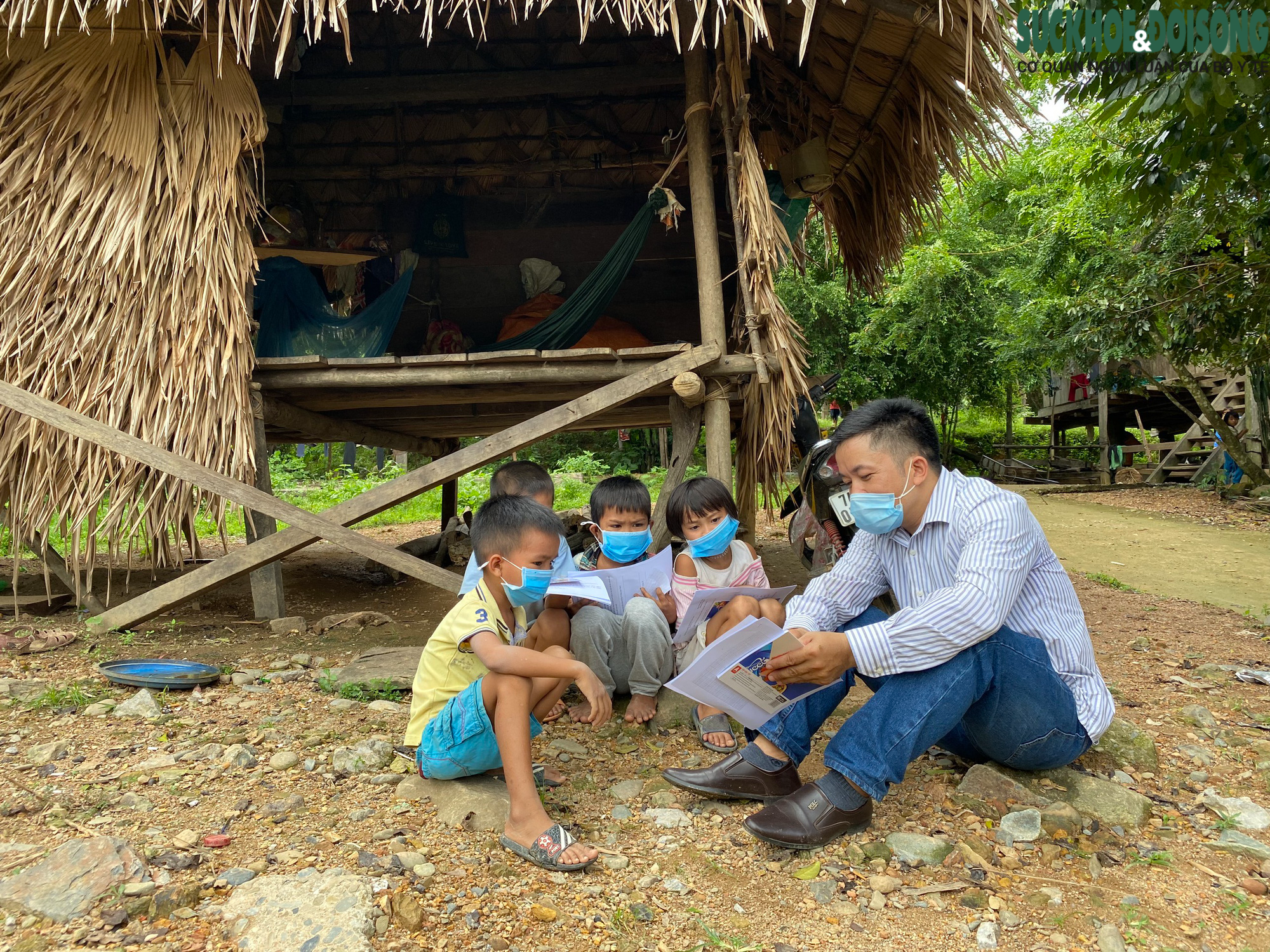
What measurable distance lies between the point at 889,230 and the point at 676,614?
A: 11.3 feet

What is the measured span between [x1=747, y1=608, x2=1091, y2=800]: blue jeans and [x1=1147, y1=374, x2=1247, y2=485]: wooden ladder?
476 inches

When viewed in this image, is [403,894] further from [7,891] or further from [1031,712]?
[1031,712]

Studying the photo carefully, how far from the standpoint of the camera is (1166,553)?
736 cm

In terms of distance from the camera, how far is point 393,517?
10.1 m

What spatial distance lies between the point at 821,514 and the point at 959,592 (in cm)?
196

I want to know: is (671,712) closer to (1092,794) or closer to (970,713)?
(970,713)

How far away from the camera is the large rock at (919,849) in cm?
186

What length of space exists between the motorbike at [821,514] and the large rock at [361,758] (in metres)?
1.76

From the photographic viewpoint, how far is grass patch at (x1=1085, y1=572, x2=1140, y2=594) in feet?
18.5

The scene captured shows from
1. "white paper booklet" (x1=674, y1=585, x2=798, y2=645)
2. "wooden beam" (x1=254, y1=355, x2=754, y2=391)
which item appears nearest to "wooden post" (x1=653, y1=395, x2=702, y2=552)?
"wooden beam" (x1=254, y1=355, x2=754, y2=391)

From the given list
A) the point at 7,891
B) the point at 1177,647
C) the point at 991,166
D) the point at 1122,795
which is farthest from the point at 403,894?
the point at 991,166

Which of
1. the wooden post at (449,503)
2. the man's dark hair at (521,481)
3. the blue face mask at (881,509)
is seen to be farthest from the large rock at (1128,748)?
the wooden post at (449,503)

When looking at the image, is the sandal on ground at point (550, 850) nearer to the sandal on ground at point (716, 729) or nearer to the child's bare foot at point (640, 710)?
the sandal on ground at point (716, 729)

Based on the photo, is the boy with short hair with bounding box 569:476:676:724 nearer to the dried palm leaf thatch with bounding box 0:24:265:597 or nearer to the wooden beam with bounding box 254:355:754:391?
the wooden beam with bounding box 254:355:754:391
